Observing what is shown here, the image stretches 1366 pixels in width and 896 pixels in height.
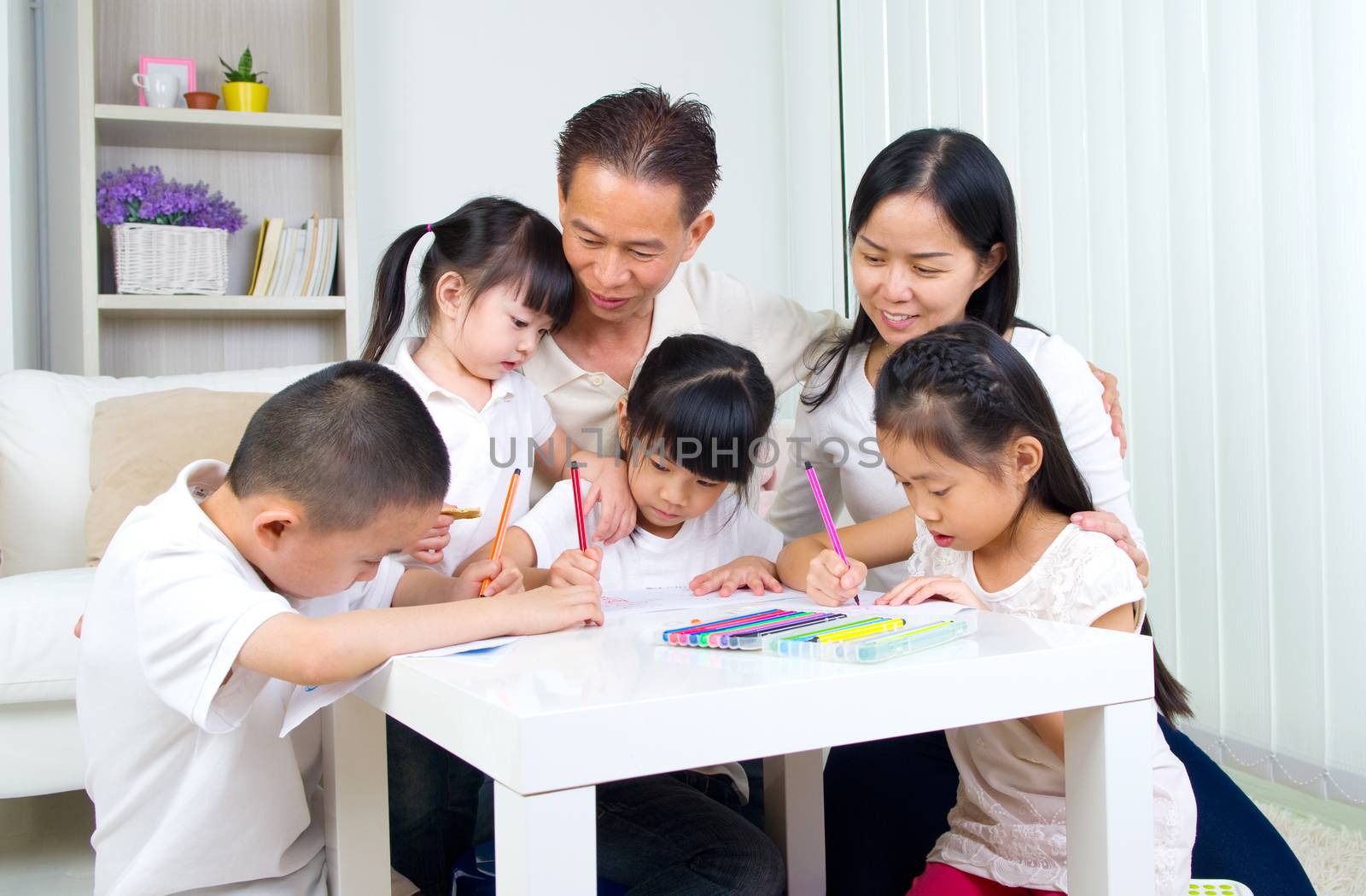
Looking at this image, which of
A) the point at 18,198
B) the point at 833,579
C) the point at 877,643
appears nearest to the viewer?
the point at 877,643

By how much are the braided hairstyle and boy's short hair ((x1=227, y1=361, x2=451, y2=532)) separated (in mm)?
443

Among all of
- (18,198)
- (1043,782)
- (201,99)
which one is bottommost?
(1043,782)

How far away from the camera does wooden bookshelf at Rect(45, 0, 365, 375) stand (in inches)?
113

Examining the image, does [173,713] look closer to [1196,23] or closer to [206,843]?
[206,843]

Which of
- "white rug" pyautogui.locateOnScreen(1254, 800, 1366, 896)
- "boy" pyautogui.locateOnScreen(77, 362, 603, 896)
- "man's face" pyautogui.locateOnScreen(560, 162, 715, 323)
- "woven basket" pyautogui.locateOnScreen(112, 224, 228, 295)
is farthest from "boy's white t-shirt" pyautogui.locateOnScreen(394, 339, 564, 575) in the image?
"woven basket" pyautogui.locateOnScreen(112, 224, 228, 295)

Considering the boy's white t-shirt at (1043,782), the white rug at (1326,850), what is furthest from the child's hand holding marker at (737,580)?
the white rug at (1326,850)

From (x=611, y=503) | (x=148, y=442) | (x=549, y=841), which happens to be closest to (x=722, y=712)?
(x=549, y=841)

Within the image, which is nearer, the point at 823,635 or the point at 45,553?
the point at 823,635

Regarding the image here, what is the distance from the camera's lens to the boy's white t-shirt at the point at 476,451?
1.41 metres

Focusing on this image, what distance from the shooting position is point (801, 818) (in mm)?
1251

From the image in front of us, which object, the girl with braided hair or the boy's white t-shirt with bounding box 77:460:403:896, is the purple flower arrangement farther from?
the girl with braided hair

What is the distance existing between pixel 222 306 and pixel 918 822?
2.32 m

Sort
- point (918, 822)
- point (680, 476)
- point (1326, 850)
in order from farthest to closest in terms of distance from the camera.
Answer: point (1326, 850) → point (680, 476) → point (918, 822)

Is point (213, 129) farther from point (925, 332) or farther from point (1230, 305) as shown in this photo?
point (1230, 305)
